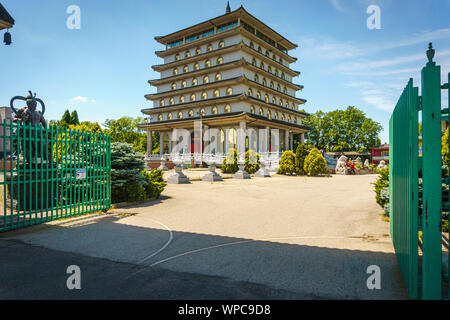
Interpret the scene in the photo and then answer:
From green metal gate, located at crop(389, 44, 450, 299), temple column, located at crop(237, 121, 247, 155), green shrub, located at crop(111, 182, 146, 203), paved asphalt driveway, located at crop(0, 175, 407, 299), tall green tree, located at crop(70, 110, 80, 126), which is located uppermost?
tall green tree, located at crop(70, 110, 80, 126)

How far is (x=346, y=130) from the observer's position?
60.7 meters

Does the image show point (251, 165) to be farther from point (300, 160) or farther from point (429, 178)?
point (429, 178)

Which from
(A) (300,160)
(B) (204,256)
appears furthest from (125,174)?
(A) (300,160)

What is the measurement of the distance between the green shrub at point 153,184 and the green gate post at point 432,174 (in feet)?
30.0

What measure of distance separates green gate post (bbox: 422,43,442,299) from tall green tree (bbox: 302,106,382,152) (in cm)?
6129

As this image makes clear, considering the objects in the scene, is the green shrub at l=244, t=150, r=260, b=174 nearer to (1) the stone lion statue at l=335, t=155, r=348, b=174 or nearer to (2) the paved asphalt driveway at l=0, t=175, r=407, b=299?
(1) the stone lion statue at l=335, t=155, r=348, b=174

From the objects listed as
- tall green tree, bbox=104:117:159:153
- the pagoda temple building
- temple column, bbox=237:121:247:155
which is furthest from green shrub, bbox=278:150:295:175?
tall green tree, bbox=104:117:159:153

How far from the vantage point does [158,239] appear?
18.5 feet

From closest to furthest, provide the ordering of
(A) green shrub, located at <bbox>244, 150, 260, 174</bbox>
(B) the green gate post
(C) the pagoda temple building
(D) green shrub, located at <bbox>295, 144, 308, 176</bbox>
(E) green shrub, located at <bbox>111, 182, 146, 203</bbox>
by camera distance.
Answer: (B) the green gate post → (E) green shrub, located at <bbox>111, 182, 146, 203</bbox> → (A) green shrub, located at <bbox>244, 150, 260, 174</bbox> → (D) green shrub, located at <bbox>295, 144, 308, 176</bbox> → (C) the pagoda temple building

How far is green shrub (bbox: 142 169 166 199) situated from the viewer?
10617 mm

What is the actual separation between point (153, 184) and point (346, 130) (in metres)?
58.6

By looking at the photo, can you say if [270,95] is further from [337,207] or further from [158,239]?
[158,239]
